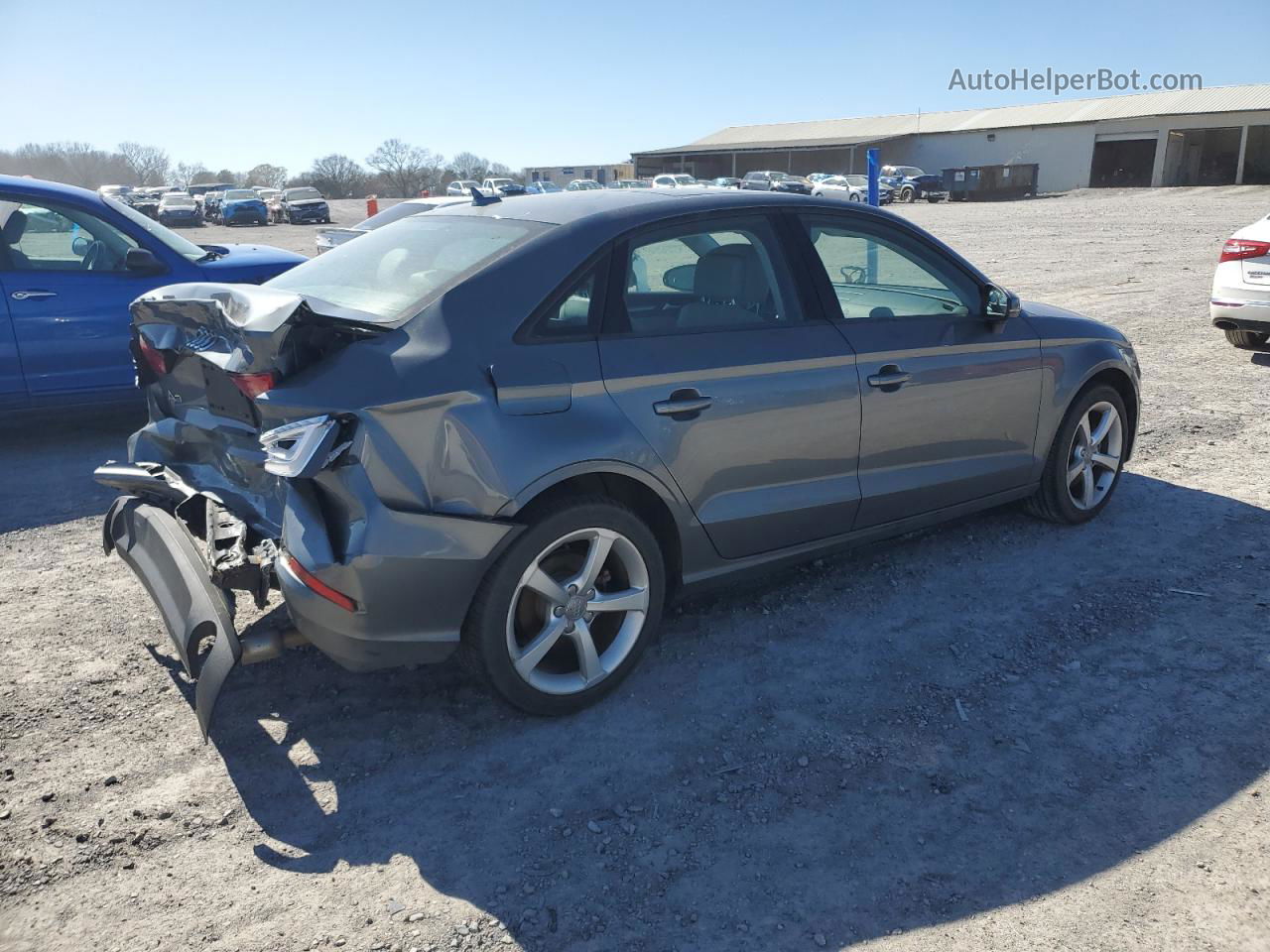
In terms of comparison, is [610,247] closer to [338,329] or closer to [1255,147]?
[338,329]

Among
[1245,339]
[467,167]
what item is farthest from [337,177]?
[1245,339]

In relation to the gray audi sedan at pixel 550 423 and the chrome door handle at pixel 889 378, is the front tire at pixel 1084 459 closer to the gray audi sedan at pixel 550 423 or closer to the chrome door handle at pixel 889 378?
the gray audi sedan at pixel 550 423

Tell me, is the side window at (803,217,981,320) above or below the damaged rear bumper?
above

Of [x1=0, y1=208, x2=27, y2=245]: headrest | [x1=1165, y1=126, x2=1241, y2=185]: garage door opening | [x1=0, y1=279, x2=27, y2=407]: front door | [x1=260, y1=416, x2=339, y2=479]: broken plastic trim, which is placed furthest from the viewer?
[x1=1165, y1=126, x2=1241, y2=185]: garage door opening

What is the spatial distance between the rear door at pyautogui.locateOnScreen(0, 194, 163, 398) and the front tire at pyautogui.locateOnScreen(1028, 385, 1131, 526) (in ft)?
18.6

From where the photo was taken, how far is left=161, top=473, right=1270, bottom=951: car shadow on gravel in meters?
2.66

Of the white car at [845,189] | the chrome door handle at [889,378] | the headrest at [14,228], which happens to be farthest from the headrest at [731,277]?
the white car at [845,189]

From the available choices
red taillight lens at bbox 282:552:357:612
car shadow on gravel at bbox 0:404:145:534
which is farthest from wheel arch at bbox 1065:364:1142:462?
car shadow on gravel at bbox 0:404:145:534

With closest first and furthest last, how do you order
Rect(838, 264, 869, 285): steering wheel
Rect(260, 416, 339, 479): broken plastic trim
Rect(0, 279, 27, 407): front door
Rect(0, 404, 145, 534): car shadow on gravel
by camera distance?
Rect(260, 416, 339, 479): broken plastic trim → Rect(838, 264, 869, 285): steering wheel → Rect(0, 404, 145, 534): car shadow on gravel → Rect(0, 279, 27, 407): front door

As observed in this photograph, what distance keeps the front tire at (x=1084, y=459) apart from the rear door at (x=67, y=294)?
223 inches

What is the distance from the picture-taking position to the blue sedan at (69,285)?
20.8ft

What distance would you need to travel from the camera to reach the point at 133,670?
377 cm

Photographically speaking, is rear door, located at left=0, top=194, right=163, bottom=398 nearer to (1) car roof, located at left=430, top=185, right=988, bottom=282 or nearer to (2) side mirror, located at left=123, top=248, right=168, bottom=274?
(2) side mirror, located at left=123, top=248, right=168, bottom=274

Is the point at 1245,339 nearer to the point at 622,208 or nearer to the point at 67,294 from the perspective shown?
the point at 622,208
